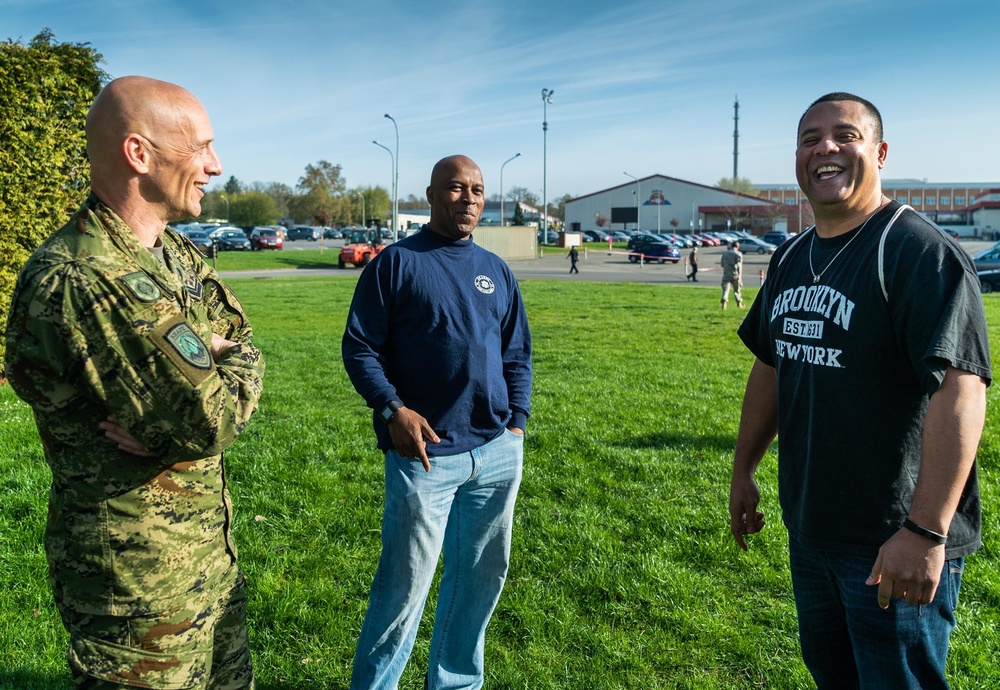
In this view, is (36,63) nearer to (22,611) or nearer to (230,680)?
(22,611)

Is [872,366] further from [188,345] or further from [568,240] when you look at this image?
[568,240]

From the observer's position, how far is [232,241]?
4978cm

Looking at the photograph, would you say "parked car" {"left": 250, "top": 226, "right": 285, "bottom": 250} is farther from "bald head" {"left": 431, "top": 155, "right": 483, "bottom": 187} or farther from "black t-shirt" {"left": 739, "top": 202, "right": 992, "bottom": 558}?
"black t-shirt" {"left": 739, "top": 202, "right": 992, "bottom": 558}

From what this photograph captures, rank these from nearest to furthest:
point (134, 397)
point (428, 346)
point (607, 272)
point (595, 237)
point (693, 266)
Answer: point (134, 397) → point (428, 346) → point (693, 266) → point (607, 272) → point (595, 237)

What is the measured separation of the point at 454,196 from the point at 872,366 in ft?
5.62

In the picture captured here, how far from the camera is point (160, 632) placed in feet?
6.54

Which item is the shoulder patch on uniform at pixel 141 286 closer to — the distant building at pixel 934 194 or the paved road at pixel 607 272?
the paved road at pixel 607 272

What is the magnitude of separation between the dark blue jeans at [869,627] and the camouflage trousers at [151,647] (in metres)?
1.78

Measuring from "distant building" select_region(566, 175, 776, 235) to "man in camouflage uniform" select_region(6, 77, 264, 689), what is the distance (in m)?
93.7

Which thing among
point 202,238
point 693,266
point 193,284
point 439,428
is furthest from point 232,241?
point 193,284

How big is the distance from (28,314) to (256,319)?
51.4 feet

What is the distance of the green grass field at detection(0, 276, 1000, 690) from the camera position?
3.43 m

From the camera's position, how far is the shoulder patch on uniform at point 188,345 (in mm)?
1798

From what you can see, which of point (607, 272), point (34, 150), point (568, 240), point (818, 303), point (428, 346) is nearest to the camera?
point (818, 303)
